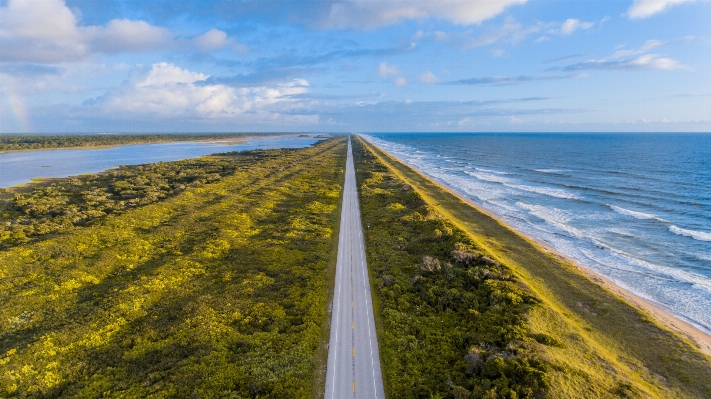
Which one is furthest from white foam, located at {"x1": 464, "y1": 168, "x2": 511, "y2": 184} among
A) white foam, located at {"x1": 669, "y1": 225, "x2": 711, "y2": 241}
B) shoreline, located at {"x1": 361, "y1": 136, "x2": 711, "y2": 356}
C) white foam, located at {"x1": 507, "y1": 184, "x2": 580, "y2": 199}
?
shoreline, located at {"x1": 361, "y1": 136, "x2": 711, "y2": 356}

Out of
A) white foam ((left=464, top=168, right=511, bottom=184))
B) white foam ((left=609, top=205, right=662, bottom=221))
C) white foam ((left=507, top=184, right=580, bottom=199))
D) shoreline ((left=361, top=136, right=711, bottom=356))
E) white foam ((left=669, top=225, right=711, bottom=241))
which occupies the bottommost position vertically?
shoreline ((left=361, top=136, right=711, bottom=356))

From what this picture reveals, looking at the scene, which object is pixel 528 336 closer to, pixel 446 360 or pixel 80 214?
pixel 446 360

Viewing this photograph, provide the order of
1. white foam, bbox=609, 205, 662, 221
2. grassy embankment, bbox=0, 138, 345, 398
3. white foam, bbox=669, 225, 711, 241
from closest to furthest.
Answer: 1. grassy embankment, bbox=0, 138, 345, 398
2. white foam, bbox=669, 225, 711, 241
3. white foam, bbox=609, 205, 662, 221

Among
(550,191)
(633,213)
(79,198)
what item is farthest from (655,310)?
(79,198)

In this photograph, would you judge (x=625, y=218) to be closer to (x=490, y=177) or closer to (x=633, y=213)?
(x=633, y=213)

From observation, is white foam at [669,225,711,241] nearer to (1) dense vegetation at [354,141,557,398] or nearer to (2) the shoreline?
(2) the shoreline

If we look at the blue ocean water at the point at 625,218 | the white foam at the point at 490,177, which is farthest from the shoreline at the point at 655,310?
the white foam at the point at 490,177

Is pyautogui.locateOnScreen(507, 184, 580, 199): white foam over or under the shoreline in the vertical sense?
over
